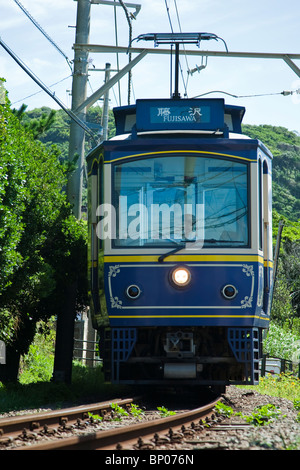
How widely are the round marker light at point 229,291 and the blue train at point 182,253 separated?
0.01m

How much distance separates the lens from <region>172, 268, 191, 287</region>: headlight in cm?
1052

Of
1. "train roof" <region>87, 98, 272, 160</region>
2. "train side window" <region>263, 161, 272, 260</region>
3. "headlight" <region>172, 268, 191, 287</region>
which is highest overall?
"train roof" <region>87, 98, 272, 160</region>

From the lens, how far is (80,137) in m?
16.2

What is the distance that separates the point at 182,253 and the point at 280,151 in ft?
379

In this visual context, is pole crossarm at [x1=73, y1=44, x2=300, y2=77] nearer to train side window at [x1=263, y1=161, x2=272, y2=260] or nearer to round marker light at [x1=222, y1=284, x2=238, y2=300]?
train side window at [x1=263, y1=161, x2=272, y2=260]

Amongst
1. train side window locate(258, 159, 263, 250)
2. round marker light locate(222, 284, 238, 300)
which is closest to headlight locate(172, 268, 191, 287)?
round marker light locate(222, 284, 238, 300)

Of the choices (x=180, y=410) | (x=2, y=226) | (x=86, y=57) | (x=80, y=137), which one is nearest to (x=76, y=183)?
(x=80, y=137)

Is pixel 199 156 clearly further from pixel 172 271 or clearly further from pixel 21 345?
pixel 21 345

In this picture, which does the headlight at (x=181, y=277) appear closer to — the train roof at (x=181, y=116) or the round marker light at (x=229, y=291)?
the round marker light at (x=229, y=291)

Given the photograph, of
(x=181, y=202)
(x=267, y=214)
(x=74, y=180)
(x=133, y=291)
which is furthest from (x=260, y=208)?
(x=74, y=180)

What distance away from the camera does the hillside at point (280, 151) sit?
98.3 m

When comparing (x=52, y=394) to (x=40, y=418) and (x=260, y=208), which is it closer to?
(x=260, y=208)

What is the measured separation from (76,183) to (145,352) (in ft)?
19.0

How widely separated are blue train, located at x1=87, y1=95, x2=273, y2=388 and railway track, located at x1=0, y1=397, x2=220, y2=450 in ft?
4.66
